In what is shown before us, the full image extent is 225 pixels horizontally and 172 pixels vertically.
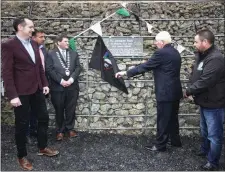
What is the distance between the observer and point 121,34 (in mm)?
6809

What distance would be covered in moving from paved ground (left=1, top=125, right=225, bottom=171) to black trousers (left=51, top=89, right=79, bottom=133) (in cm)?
28

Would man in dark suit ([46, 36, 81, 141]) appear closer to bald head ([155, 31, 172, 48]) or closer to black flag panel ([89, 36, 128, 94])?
black flag panel ([89, 36, 128, 94])

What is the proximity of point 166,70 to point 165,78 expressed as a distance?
0.42ft

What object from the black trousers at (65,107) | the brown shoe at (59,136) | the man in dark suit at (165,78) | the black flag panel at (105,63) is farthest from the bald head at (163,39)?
the brown shoe at (59,136)

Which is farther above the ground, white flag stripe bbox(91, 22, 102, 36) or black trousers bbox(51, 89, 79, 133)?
white flag stripe bbox(91, 22, 102, 36)

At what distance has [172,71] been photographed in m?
5.33

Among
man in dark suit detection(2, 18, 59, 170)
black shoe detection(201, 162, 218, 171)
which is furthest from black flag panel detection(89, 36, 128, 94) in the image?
black shoe detection(201, 162, 218, 171)

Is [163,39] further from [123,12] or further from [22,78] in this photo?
[22,78]

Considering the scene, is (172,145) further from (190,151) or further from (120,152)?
(120,152)

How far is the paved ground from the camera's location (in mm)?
5035

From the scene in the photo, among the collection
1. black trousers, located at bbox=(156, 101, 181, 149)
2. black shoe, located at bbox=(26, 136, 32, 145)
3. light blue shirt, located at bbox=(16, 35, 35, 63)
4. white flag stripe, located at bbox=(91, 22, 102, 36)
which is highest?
white flag stripe, located at bbox=(91, 22, 102, 36)

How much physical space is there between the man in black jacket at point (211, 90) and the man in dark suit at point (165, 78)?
1.37 feet

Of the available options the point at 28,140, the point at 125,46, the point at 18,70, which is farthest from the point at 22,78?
the point at 125,46

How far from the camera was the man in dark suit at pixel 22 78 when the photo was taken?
4547mm
